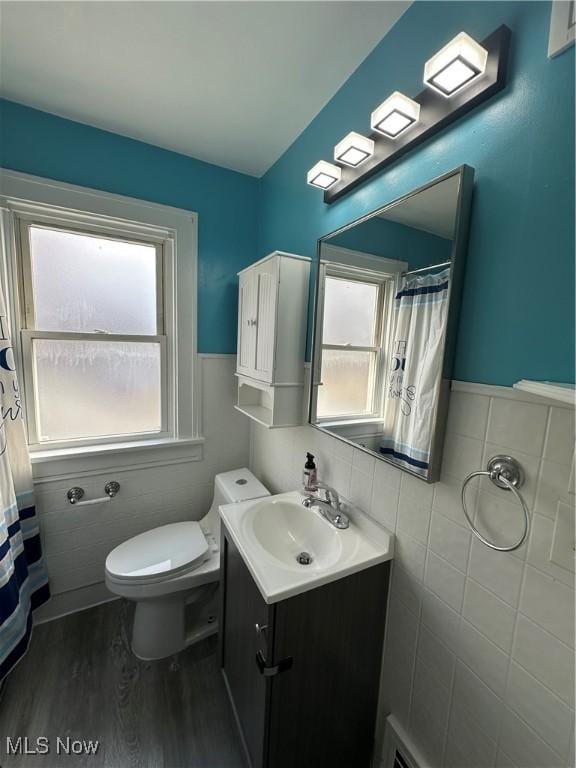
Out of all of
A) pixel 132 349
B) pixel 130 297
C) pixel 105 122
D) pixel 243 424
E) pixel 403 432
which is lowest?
pixel 243 424

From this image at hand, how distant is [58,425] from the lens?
1641mm

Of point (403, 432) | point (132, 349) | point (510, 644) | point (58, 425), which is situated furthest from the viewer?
point (132, 349)

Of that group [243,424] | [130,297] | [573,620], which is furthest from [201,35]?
[573,620]

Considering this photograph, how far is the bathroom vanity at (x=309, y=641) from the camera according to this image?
0.88 meters

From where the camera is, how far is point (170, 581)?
54.2 inches

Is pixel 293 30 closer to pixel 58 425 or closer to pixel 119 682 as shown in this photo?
pixel 58 425

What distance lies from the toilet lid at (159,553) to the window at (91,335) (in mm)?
574

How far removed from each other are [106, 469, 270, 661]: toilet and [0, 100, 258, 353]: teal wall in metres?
1.06

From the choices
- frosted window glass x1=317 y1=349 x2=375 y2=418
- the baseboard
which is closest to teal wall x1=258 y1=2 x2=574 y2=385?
frosted window glass x1=317 y1=349 x2=375 y2=418

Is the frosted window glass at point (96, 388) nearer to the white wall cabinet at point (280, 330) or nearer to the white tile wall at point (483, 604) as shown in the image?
the white wall cabinet at point (280, 330)

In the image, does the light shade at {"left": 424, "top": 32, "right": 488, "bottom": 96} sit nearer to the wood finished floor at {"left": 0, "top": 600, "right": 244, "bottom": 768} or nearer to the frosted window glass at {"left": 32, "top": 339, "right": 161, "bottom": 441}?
the frosted window glass at {"left": 32, "top": 339, "right": 161, "bottom": 441}

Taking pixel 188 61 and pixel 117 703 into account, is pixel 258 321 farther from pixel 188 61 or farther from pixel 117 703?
pixel 117 703

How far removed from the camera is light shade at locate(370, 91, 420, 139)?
0.84 metres

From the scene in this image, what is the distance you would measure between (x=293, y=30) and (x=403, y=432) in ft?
4.46
